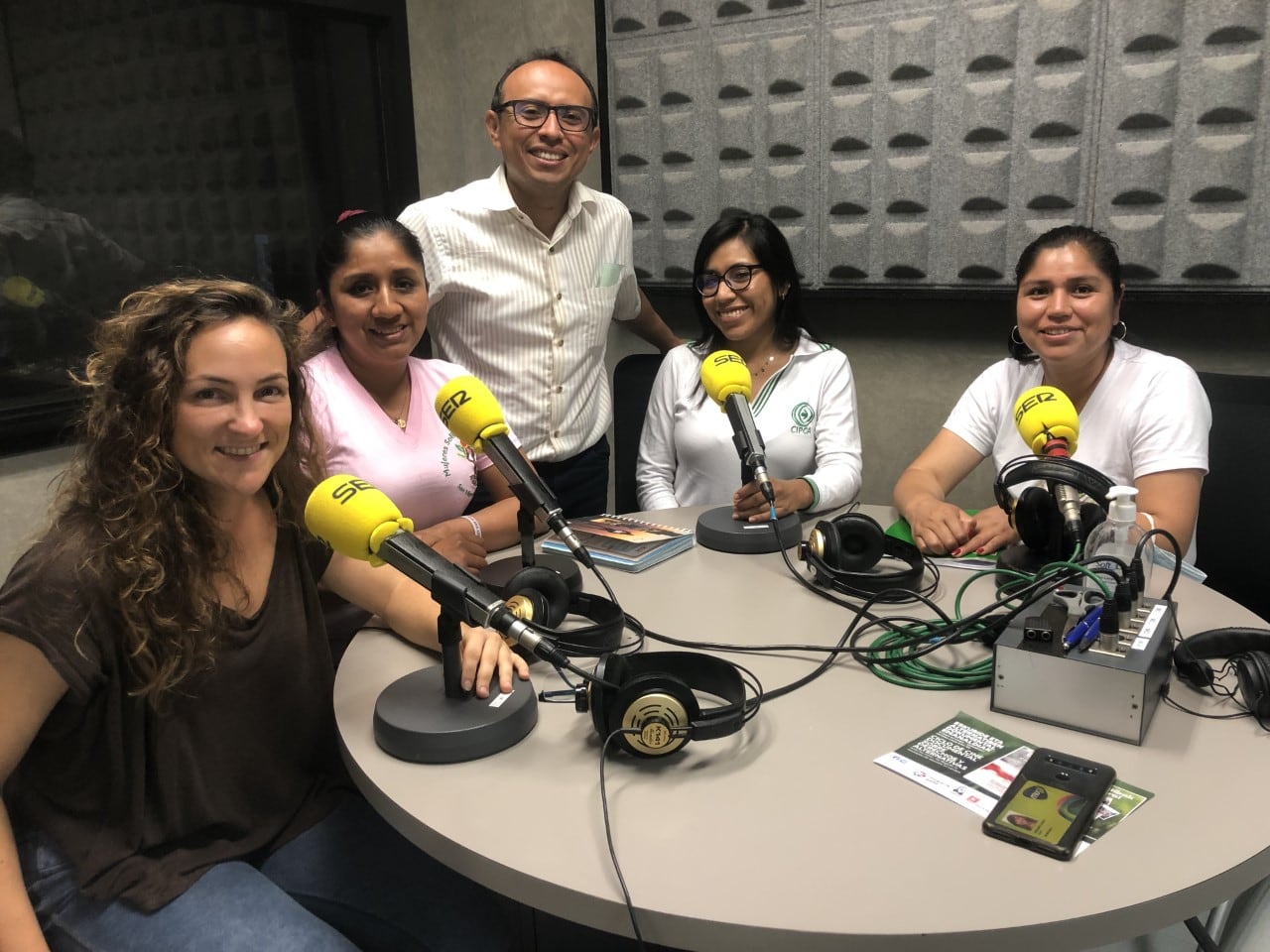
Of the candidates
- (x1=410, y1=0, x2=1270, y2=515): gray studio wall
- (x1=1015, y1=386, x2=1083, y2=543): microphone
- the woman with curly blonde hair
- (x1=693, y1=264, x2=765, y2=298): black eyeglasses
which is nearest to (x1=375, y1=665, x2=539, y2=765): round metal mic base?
the woman with curly blonde hair

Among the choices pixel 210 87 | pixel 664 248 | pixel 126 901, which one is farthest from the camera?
pixel 664 248

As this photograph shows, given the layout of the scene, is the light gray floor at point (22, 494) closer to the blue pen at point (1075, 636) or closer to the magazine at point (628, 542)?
the magazine at point (628, 542)

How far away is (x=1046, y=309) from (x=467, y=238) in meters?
1.32

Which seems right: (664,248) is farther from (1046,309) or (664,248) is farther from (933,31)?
(1046,309)

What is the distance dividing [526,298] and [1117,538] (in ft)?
4.93

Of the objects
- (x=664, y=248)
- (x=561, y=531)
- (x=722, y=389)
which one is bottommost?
(x=561, y=531)

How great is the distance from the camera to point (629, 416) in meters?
2.77

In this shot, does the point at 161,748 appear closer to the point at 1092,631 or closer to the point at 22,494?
the point at 1092,631

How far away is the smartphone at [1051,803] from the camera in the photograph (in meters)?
0.90

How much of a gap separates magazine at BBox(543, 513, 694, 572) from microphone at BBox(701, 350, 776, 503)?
23cm

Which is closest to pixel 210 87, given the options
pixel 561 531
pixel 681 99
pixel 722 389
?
pixel 681 99

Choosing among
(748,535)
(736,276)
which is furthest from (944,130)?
(748,535)

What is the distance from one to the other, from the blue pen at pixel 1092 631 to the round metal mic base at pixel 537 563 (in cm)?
74

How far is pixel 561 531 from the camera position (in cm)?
127
